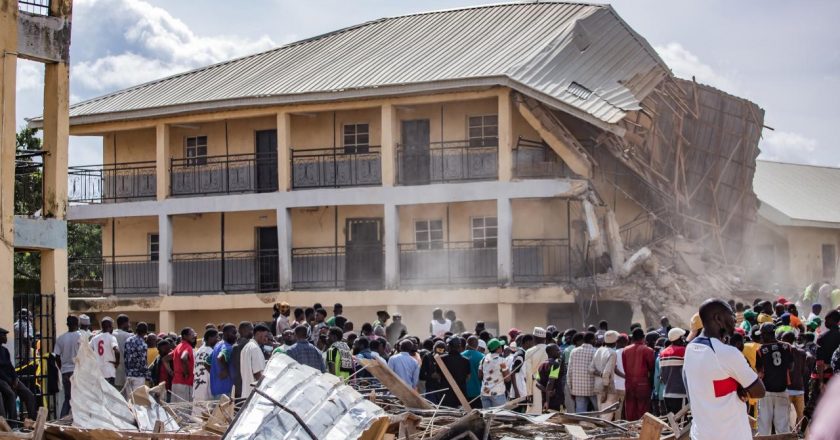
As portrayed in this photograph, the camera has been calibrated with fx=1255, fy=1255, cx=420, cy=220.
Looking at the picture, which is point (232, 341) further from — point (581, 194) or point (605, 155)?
point (605, 155)

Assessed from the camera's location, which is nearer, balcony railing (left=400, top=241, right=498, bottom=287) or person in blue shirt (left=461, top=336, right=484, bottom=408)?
person in blue shirt (left=461, top=336, right=484, bottom=408)

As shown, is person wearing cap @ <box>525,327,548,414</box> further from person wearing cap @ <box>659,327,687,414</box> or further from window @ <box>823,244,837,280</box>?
window @ <box>823,244,837,280</box>

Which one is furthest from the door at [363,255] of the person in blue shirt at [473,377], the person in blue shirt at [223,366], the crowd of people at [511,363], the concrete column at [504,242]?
the person in blue shirt at [223,366]

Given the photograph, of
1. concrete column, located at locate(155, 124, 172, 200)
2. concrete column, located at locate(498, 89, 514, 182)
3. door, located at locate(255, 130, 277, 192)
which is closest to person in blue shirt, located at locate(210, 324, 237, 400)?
concrete column, located at locate(498, 89, 514, 182)

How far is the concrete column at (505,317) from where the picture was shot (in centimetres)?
2911

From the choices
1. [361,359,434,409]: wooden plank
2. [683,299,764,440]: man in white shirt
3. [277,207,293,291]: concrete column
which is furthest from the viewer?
[277,207,293,291]: concrete column

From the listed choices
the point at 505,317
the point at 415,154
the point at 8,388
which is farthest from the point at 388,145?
the point at 8,388

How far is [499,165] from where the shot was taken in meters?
29.6

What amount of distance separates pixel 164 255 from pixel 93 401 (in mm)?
21413

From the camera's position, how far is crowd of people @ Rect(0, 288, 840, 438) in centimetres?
1493

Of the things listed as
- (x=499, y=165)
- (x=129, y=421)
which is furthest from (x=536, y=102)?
(x=129, y=421)

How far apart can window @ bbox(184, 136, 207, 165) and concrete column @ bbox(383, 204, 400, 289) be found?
6197mm

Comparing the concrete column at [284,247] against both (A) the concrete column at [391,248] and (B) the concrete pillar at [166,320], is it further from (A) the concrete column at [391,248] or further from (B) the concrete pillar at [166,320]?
(B) the concrete pillar at [166,320]

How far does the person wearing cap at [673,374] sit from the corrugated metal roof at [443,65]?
44.6 ft
